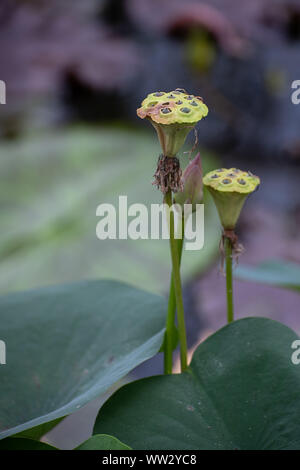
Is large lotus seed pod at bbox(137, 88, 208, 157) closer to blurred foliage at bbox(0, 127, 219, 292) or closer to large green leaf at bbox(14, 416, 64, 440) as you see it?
large green leaf at bbox(14, 416, 64, 440)

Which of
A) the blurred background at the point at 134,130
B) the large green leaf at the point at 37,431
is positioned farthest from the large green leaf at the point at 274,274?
the blurred background at the point at 134,130

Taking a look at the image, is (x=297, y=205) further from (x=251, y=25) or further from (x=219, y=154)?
(x=251, y=25)

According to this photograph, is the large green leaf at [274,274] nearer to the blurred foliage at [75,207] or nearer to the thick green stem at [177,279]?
the thick green stem at [177,279]

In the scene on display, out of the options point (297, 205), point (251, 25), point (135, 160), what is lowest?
point (297, 205)

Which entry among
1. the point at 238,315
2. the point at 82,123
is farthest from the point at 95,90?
the point at 238,315

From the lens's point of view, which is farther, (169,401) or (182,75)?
(182,75)

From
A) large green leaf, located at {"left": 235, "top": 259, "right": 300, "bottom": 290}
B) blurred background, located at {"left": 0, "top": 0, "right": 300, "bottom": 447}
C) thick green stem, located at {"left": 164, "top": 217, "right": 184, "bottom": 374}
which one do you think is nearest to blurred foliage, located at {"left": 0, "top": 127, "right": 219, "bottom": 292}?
blurred background, located at {"left": 0, "top": 0, "right": 300, "bottom": 447}

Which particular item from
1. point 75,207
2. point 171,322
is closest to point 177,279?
point 171,322
